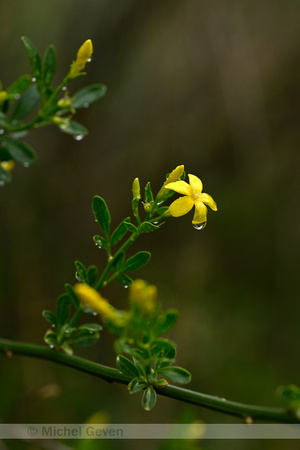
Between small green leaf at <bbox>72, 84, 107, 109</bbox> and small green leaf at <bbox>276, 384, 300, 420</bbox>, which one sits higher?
small green leaf at <bbox>72, 84, 107, 109</bbox>

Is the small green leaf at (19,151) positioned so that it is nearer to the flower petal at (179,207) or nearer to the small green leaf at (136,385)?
the flower petal at (179,207)

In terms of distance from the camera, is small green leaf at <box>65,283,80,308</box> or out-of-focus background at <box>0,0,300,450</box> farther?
out-of-focus background at <box>0,0,300,450</box>

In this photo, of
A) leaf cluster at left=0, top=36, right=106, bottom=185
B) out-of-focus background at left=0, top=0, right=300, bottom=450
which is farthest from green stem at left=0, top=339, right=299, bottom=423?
out-of-focus background at left=0, top=0, right=300, bottom=450

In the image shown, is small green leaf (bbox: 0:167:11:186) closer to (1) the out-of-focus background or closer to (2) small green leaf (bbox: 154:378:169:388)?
(2) small green leaf (bbox: 154:378:169:388)

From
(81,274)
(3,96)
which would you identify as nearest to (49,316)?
(81,274)

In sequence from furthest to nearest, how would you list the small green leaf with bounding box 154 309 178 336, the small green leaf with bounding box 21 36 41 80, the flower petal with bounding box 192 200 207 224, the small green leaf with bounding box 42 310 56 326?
the small green leaf with bounding box 21 36 41 80 < the small green leaf with bounding box 42 310 56 326 < the flower petal with bounding box 192 200 207 224 < the small green leaf with bounding box 154 309 178 336

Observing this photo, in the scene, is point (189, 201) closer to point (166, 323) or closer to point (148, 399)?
point (166, 323)

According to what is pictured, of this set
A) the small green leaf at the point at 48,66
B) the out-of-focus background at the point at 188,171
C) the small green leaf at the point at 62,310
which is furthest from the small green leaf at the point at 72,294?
the out-of-focus background at the point at 188,171

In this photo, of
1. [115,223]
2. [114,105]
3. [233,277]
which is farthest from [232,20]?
[233,277]
